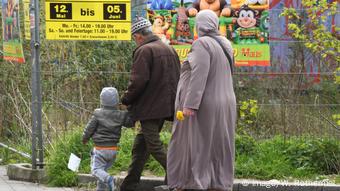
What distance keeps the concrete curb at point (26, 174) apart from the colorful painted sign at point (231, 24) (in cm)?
274

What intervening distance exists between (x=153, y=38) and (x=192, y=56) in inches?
63.2

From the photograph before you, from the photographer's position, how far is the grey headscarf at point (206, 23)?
25.5 feet

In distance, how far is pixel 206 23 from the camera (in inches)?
306

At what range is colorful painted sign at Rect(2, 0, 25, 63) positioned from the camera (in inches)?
419

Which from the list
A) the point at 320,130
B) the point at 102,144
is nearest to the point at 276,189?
the point at 320,130

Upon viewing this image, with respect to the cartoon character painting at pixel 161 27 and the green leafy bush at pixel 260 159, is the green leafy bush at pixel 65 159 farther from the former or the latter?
the cartoon character painting at pixel 161 27

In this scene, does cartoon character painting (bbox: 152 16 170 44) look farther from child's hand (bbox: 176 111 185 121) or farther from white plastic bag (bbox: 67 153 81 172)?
child's hand (bbox: 176 111 185 121)

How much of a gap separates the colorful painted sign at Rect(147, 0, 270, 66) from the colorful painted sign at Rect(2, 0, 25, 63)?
2.06m

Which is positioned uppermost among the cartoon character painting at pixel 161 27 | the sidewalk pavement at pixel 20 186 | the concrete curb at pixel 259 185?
the cartoon character painting at pixel 161 27

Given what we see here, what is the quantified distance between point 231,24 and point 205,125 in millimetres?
4292

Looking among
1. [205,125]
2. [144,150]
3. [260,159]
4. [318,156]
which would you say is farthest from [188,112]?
[318,156]

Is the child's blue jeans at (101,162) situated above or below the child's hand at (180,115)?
below

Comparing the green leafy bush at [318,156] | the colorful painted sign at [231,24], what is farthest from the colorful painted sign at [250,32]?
the green leafy bush at [318,156]

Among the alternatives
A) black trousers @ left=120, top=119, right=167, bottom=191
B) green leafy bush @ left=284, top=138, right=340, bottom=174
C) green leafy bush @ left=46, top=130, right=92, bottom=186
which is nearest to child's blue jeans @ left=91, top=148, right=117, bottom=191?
black trousers @ left=120, top=119, right=167, bottom=191
